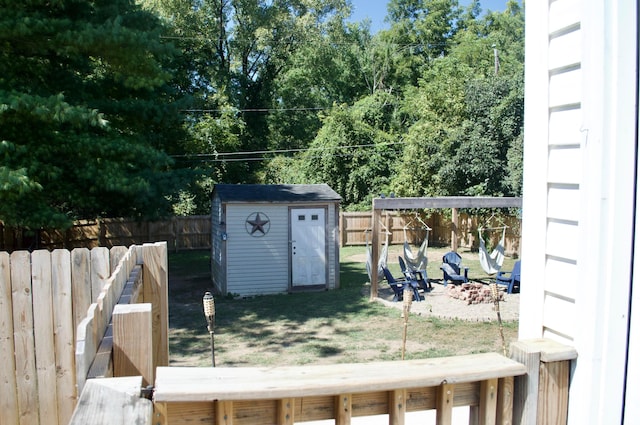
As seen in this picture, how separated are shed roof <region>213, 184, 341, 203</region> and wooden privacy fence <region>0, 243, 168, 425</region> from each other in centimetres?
880

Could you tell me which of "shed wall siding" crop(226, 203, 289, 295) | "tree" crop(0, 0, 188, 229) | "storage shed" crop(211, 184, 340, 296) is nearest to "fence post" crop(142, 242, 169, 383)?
"tree" crop(0, 0, 188, 229)

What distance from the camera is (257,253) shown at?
1223 centimetres

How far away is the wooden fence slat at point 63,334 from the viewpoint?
292cm

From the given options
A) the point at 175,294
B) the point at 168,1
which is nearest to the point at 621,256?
the point at 175,294

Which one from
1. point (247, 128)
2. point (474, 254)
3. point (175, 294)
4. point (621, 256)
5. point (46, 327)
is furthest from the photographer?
point (247, 128)

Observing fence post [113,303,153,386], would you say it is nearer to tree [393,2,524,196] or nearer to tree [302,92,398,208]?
tree [393,2,524,196]

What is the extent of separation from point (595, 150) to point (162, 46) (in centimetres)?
930

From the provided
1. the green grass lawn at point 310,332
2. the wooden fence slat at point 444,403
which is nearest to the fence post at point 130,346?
the wooden fence slat at point 444,403

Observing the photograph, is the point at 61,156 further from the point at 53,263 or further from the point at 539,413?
the point at 539,413

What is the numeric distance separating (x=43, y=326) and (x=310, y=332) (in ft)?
20.4

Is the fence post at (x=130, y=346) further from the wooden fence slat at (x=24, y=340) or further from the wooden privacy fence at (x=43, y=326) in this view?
the wooden fence slat at (x=24, y=340)

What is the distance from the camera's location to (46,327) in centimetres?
297

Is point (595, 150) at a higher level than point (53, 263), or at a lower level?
higher

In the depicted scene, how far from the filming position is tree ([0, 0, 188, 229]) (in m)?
8.08
